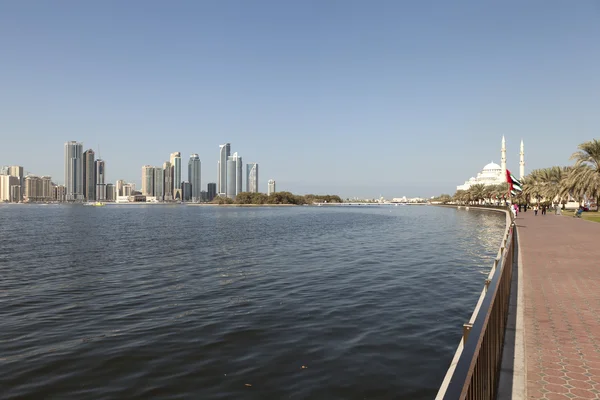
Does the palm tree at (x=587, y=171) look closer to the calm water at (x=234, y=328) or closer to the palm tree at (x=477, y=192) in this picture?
the calm water at (x=234, y=328)

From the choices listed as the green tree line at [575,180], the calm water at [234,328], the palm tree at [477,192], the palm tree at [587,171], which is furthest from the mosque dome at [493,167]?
the calm water at [234,328]

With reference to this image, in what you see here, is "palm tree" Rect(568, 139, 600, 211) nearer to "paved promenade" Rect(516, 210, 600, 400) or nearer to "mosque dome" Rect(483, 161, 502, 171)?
"paved promenade" Rect(516, 210, 600, 400)

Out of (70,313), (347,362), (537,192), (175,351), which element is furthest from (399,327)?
(537,192)

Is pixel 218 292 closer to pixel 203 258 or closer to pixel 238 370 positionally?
pixel 238 370

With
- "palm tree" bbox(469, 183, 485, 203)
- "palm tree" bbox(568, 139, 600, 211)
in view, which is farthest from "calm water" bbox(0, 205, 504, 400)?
"palm tree" bbox(469, 183, 485, 203)

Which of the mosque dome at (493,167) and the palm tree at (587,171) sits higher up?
the mosque dome at (493,167)

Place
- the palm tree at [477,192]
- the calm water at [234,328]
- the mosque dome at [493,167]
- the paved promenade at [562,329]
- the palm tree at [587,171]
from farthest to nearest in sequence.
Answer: the mosque dome at [493,167]
the palm tree at [477,192]
the palm tree at [587,171]
the calm water at [234,328]
the paved promenade at [562,329]

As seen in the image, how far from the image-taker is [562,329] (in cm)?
777

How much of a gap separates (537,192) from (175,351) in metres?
87.1

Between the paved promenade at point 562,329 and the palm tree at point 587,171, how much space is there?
124 ft

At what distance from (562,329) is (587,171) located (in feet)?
161

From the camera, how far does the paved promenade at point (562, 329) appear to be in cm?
550

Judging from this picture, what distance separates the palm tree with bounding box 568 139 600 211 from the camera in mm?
47125

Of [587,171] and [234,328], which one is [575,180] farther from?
[234,328]
